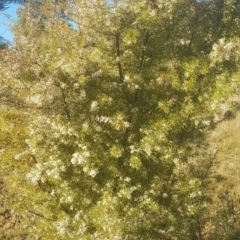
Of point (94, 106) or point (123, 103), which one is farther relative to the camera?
point (123, 103)

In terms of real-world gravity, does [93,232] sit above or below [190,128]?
below

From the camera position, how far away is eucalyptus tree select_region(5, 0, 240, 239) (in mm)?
8750

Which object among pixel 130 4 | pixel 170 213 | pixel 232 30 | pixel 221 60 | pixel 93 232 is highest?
pixel 232 30

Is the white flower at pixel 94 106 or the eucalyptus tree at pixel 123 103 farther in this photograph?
the eucalyptus tree at pixel 123 103

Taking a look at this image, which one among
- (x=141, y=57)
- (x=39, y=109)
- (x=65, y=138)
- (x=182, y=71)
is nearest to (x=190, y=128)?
(x=182, y=71)

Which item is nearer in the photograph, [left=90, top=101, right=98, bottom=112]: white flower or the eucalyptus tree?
[left=90, top=101, right=98, bottom=112]: white flower

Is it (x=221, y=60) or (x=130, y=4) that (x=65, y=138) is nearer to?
(x=130, y=4)

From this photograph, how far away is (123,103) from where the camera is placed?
31.3 ft

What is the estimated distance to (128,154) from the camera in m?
9.51

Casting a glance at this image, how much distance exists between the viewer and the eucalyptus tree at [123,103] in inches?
344

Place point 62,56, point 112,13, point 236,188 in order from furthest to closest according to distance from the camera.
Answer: point 236,188 < point 62,56 < point 112,13

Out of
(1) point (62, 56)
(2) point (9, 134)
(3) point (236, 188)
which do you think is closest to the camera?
(1) point (62, 56)

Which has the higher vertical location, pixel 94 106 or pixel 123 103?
pixel 123 103

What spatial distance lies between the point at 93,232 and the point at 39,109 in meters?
3.99
